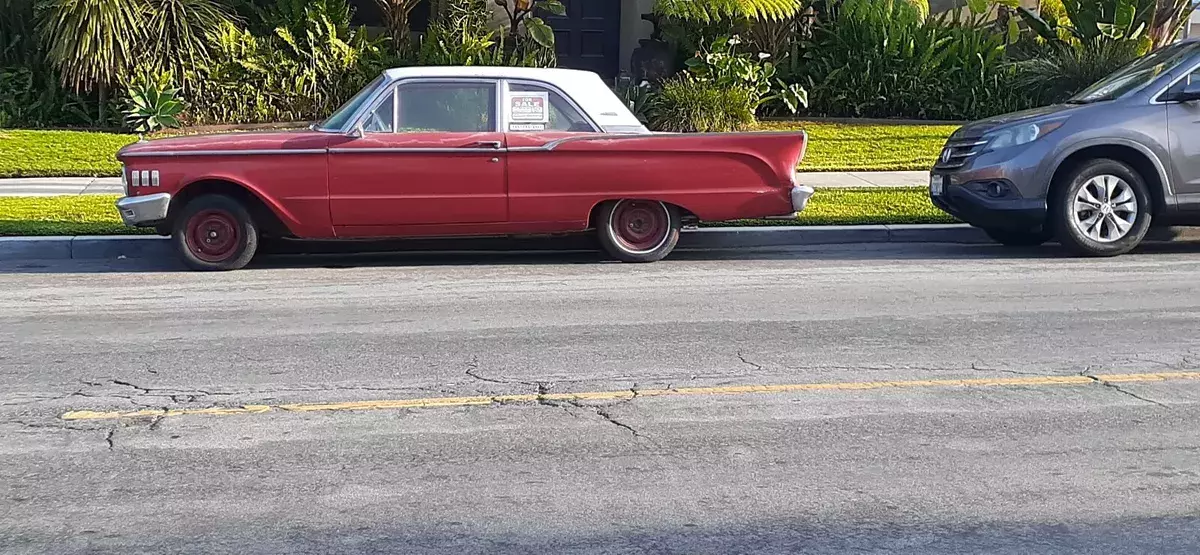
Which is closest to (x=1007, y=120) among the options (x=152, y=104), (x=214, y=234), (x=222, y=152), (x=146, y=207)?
(x=222, y=152)

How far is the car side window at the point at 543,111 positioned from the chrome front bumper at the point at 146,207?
2.66 m

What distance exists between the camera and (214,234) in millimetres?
9539

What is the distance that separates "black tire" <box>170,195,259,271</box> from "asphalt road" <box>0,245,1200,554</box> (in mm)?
625

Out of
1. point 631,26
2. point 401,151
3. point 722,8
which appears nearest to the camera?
point 401,151

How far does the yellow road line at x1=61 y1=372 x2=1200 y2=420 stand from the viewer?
559 cm

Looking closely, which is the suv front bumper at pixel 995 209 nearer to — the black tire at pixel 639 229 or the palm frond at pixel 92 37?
the black tire at pixel 639 229

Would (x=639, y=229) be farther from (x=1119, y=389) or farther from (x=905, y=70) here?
(x=905, y=70)

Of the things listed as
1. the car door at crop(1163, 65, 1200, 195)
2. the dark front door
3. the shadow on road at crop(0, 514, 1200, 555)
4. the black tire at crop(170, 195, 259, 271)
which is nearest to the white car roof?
the black tire at crop(170, 195, 259, 271)

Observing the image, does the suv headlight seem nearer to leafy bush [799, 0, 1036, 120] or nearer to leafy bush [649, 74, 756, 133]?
leafy bush [649, 74, 756, 133]

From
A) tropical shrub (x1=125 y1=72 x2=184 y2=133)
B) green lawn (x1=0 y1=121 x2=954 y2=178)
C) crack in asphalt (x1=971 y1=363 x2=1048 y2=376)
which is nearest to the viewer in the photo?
crack in asphalt (x1=971 y1=363 x2=1048 y2=376)

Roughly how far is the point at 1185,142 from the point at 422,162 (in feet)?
19.3

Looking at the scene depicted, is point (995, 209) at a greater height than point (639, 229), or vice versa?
point (995, 209)

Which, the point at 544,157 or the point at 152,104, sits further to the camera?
the point at 152,104

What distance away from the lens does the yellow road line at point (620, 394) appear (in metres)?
5.59
